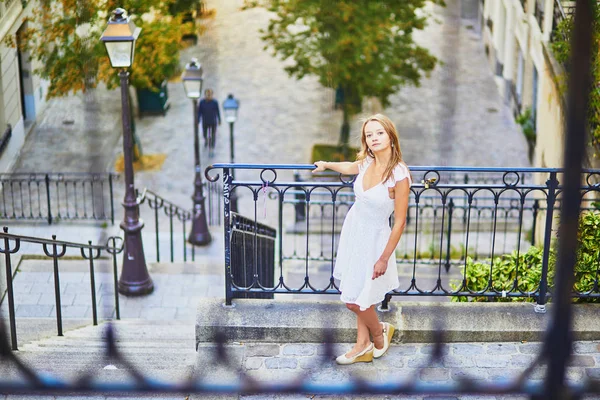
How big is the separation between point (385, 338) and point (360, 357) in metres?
0.23

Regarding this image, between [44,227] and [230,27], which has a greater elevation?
[230,27]

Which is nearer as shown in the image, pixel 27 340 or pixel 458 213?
pixel 27 340

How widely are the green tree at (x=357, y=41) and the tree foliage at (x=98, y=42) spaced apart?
5.67 ft

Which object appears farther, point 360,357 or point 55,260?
point 55,260

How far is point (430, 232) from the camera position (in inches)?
620

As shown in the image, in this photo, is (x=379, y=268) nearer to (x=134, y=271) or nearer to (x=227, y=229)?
(x=227, y=229)

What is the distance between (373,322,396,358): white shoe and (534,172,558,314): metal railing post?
1064mm

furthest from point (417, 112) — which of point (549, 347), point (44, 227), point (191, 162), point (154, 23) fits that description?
point (549, 347)

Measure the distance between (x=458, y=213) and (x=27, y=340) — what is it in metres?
11.1

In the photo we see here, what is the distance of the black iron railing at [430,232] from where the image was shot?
623 cm

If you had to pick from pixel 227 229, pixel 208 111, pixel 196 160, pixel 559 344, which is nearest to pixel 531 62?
pixel 208 111

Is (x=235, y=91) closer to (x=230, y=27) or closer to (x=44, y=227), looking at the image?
(x=230, y=27)

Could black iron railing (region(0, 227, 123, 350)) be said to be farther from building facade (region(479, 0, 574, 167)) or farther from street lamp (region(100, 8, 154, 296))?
building facade (region(479, 0, 574, 167))

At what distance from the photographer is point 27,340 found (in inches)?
302
